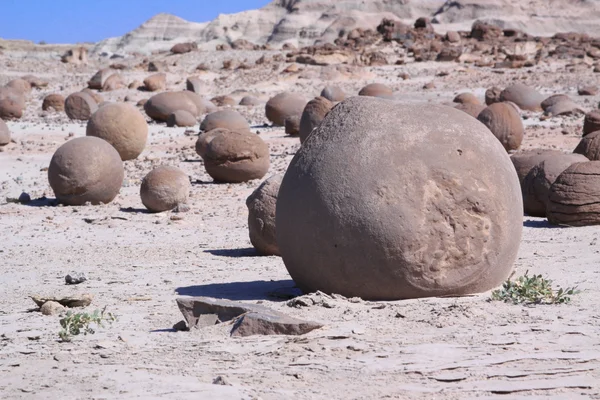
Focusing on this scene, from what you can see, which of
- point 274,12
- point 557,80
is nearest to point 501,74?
point 557,80

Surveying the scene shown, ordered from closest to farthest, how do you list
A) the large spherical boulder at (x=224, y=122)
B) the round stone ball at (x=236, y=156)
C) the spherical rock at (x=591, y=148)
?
the spherical rock at (x=591, y=148), the round stone ball at (x=236, y=156), the large spherical boulder at (x=224, y=122)

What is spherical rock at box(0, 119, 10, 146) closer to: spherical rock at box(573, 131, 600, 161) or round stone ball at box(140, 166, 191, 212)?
round stone ball at box(140, 166, 191, 212)

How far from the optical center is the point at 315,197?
5598mm

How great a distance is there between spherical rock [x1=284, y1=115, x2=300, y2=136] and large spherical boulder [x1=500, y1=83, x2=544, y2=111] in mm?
6464

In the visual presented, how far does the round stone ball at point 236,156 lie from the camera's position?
13.2 meters

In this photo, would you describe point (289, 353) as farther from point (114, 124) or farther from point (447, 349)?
point (114, 124)

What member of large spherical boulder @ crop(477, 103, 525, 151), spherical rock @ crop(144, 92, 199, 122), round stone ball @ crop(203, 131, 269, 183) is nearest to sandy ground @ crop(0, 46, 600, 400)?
round stone ball @ crop(203, 131, 269, 183)

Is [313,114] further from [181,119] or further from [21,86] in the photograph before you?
[21,86]

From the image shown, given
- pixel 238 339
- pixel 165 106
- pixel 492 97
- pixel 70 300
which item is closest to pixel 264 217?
pixel 70 300

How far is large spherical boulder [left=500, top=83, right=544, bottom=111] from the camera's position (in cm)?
2214

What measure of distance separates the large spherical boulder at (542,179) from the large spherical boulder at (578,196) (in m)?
0.62

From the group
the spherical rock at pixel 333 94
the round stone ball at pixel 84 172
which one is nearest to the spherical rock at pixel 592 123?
the spherical rock at pixel 333 94

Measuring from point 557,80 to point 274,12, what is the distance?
52.4 m

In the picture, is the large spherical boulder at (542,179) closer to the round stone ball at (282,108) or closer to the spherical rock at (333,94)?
the round stone ball at (282,108)
